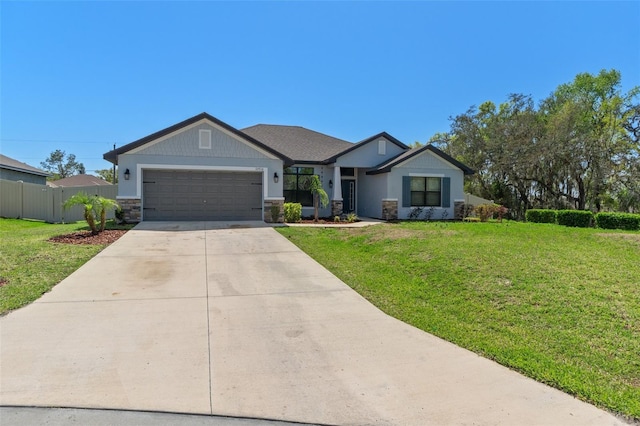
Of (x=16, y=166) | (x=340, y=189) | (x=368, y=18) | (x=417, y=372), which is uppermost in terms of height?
(x=368, y=18)

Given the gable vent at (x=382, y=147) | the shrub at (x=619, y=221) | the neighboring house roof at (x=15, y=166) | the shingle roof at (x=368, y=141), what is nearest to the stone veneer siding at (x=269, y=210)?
the shingle roof at (x=368, y=141)

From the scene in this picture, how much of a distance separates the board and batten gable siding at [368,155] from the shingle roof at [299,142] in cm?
55

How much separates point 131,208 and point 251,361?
1291 cm

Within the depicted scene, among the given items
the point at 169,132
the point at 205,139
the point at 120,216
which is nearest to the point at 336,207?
the point at 205,139

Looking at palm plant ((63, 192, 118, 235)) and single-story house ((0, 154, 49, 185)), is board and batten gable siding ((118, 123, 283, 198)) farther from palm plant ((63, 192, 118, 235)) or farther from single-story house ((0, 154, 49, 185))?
single-story house ((0, 154, 49, 185))

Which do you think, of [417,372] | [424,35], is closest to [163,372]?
[417,372]

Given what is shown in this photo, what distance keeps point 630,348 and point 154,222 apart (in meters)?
14.6

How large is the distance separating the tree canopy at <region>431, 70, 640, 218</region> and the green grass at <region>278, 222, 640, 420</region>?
1424cm

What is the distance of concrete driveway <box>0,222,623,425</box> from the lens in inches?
122

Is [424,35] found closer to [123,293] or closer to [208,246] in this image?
[208,246]

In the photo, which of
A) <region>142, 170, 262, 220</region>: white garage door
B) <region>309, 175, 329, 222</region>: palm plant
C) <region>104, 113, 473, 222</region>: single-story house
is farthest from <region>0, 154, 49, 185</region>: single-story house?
<region>309, 175, 329, 222</region>: palm plant

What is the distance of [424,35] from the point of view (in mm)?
15008

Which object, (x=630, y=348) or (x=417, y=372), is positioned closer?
(x=417, y=372)

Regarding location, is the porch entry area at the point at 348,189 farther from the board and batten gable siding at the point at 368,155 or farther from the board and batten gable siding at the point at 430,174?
the board and batten gable siding at the point at 430,174
